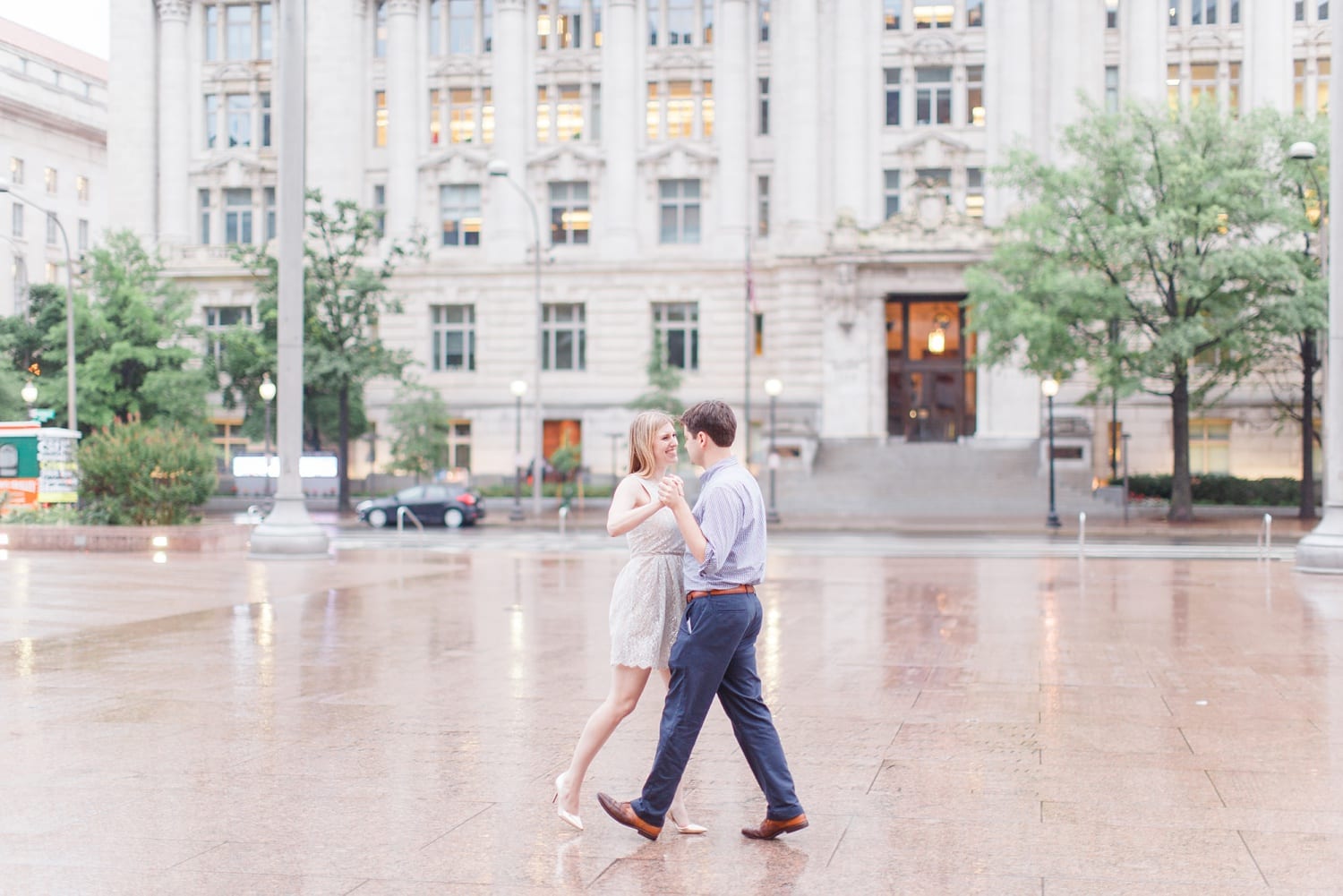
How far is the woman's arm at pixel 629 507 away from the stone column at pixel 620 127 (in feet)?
173

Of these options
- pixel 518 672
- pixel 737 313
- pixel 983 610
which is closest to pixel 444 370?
pixel 737 313

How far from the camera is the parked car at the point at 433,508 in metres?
42.9

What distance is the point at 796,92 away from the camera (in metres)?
56.2

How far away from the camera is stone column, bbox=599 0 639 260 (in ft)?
192

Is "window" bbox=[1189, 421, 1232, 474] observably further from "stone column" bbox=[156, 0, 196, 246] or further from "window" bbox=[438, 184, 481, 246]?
"stone column" bbox=[156, 0, 196, 246]

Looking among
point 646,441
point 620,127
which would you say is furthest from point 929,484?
point 646,441

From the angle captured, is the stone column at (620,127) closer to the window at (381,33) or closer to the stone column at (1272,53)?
the window at (381,33)

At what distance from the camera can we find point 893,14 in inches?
2242

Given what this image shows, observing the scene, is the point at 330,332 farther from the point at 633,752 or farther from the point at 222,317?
the point at 633,752

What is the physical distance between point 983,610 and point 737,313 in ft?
135

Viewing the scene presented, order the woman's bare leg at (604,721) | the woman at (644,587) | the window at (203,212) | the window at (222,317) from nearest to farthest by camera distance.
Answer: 1. the woman at (644,587)
2. the woman's bare leg at (604,721)
3. the window at (222,317)
4. the window at (203,212)

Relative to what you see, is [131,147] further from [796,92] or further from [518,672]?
[518,672]

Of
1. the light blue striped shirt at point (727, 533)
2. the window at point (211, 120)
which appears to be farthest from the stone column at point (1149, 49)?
the light blue striped shirt at point (727, 533)

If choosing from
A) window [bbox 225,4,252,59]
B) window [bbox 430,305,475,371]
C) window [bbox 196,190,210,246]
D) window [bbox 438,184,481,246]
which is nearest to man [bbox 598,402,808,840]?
window [bbox 430,305,475,371]
